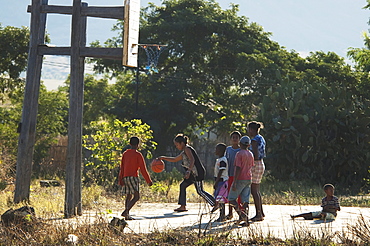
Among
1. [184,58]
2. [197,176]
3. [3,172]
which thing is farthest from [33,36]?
[184,58]

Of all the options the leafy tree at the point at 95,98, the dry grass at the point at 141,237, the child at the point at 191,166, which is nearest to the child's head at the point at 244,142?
the child at the point at 191,166

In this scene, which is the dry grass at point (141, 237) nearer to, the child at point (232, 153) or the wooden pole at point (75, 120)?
the child at point (232, 153)

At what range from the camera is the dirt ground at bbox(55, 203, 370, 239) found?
8509 millimetres

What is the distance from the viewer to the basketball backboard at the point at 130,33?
10.4 m

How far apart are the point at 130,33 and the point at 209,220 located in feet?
12.0

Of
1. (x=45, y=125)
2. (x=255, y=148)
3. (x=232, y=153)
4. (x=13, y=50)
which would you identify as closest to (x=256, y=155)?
(x=255, y=148)

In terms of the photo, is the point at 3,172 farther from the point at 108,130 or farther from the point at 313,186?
the point at 313,186

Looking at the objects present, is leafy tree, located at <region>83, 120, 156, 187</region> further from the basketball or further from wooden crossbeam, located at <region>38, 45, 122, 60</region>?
wooden crossbeam, located at <region>38, 45, 122, 60</region>

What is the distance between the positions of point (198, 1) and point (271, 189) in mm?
15032

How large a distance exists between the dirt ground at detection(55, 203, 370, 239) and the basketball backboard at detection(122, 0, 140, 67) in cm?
276

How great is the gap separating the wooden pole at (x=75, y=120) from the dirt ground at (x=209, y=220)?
436 millimetres

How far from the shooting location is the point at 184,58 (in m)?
30.3

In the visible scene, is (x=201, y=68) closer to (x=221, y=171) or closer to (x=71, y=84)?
(x=71, y=84)

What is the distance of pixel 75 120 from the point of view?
411 inches
